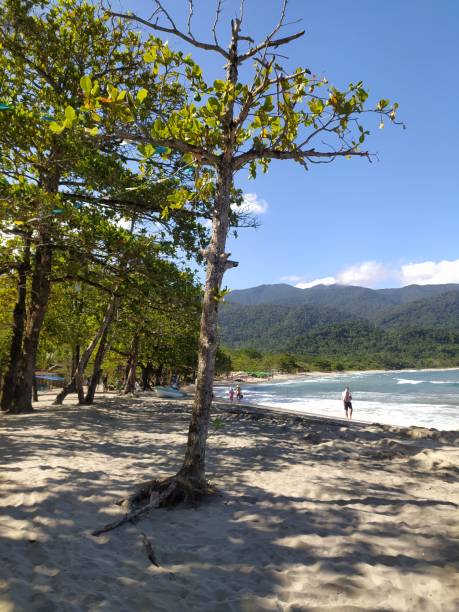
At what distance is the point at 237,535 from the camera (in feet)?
13.8

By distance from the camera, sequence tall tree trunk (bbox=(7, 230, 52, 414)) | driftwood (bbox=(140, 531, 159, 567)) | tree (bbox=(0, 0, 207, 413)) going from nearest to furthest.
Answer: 1. driftwood (bbox=(140, 531, 159, 567))
2. tree (bbox=(0, 0, 207, 413))
3. tall tree trunk (bbox=(7, 230, 52, 414))

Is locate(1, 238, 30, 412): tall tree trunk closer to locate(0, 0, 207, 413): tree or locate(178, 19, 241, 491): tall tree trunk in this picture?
locate(0, 0, 207, 413): tree

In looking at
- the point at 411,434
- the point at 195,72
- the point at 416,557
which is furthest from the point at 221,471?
the point at 411,434

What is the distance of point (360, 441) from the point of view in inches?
410

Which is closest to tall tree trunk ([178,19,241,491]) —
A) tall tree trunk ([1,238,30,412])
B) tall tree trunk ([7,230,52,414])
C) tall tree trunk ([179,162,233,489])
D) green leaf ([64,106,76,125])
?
tall tree trunk ([179,162,233,489])

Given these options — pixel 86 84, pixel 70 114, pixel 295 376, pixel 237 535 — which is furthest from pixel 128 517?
pixel 295 376

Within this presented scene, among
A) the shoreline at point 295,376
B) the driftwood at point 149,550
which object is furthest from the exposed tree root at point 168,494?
the shoreline at point 295,376

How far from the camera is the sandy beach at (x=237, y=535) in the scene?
300 centimetres

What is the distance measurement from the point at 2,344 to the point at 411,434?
22.9 metres

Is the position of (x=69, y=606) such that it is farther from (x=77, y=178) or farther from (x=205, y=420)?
(x=77, y=178)

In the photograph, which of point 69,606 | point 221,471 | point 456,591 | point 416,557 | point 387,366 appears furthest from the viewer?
point 387,366

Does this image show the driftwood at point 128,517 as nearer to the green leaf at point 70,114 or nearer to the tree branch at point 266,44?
the green leaf at point 70,114

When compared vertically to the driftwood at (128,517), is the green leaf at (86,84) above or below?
above

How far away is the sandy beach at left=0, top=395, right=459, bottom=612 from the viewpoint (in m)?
3.00
